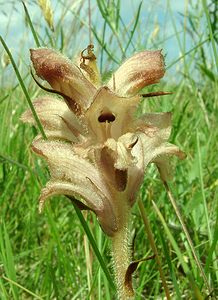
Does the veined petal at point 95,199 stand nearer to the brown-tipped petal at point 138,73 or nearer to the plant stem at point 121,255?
the plant stem at point 121,255

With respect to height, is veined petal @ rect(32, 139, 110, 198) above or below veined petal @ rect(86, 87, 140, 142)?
below

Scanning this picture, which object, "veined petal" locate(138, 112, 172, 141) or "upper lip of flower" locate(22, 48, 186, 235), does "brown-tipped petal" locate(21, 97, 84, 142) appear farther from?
"veined petal" locate(138, 112, 172, 141)

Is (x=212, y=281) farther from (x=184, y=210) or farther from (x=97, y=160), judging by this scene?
(x=97, y=160)

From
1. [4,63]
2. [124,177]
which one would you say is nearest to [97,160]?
[124,177]

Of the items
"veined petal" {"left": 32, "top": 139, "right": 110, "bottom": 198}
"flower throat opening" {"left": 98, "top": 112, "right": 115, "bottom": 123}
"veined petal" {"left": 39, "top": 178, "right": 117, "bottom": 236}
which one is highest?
"flower throat opening" {"left": 98, "top": 112, "right": 115, "bottom": 123}

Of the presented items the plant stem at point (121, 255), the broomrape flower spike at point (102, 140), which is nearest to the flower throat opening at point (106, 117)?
the broomrape flower spike at point (102, 140)

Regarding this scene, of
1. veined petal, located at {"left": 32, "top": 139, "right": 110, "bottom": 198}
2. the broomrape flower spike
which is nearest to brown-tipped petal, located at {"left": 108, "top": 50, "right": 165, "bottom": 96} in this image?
the broomrape flower spike
